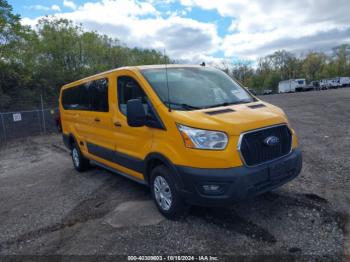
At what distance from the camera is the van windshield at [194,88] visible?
4383 mm

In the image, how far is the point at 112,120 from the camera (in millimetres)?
5391

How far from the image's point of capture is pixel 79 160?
753 centimetres

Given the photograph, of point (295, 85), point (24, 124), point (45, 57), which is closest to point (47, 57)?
point (45, 57)

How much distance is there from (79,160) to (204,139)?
467 centimetres

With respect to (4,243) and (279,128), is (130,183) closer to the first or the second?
(4,243)

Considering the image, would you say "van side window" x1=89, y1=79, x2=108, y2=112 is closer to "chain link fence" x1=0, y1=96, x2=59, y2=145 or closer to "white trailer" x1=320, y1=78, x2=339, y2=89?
"chain link fence" x1=0, y1=96, x2=59, y2=145

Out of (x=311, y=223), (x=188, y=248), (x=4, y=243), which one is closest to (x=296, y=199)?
(x=311, y=223)

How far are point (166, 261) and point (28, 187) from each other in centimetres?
466

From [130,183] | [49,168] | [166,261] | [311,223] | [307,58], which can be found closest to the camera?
[166,261]

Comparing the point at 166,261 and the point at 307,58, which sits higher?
the point at 307,58

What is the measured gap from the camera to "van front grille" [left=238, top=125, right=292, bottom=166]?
12.3 ft

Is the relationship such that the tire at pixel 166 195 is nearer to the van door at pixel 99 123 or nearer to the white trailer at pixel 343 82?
the van door at pixel 99 123

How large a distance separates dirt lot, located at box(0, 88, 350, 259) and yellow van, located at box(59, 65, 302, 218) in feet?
1.46

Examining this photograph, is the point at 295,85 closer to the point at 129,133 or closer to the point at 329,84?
the point at 329,84
